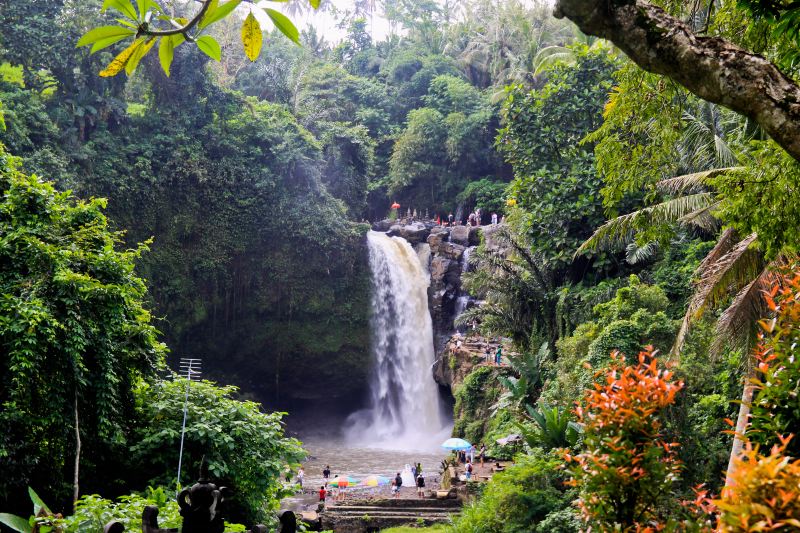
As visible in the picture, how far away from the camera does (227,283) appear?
2378 cm

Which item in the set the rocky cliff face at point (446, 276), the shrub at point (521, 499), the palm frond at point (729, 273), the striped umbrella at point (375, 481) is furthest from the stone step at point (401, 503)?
the rocky cliff face at point (446, 276)

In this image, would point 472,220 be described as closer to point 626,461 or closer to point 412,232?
point 412,232

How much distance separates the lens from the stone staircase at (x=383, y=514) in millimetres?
14836

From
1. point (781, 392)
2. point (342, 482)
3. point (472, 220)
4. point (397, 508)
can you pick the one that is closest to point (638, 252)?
point (397, 508)

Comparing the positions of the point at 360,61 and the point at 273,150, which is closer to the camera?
the point at 273,150

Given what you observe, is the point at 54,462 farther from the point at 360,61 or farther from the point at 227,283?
the point at 360,61

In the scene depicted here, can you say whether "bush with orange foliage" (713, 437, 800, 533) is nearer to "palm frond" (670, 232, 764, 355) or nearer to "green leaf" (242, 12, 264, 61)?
"green leaf" (242, 12, 264, 61)

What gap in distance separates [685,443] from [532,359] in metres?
6.02

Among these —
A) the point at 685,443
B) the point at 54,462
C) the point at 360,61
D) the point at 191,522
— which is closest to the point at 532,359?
the point at 685,443

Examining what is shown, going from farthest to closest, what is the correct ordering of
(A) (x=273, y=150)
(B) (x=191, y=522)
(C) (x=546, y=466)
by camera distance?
(A) (x=273, y=150), (C) (x=546, y=466), (B) (x=191, y=522)

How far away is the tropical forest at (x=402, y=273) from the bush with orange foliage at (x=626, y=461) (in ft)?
0.05

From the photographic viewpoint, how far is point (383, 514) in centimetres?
1518

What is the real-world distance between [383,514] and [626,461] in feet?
42.7

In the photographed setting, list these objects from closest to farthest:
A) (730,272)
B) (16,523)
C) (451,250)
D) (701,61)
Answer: (701,61) → (16,523) → (730,272) → (451,250)
